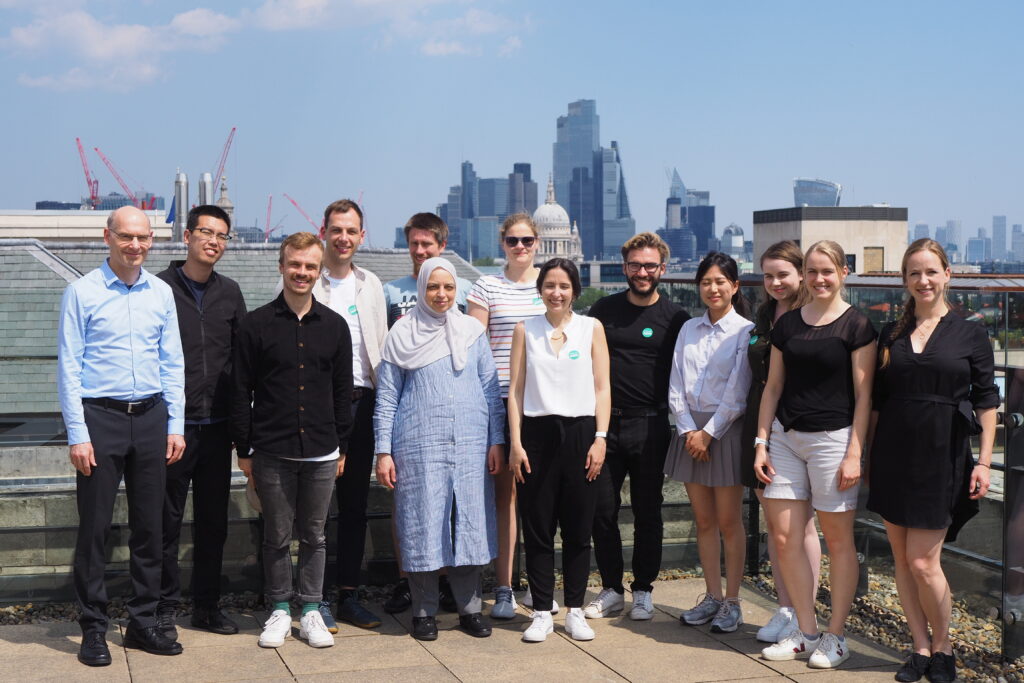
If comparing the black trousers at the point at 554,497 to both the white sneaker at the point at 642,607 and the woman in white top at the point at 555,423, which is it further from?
the white sneaker at the point at 642,607

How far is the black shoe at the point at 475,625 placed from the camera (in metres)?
5.29

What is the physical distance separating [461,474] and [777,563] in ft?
5.02

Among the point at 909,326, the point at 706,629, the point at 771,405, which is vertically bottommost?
the point at 706,629

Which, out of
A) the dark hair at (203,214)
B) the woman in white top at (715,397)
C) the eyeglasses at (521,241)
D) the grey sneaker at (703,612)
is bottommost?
the grey sneaker at (703,612)

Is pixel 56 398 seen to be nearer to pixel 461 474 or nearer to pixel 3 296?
pixel 3 296

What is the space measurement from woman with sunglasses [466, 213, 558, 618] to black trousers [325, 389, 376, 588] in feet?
2.12

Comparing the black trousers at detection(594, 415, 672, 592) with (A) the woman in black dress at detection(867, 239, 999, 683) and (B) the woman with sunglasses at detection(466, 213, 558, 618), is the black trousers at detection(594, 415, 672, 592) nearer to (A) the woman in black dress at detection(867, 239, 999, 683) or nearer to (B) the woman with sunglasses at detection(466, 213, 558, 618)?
(B) the woman with sunglasses at detection(466, 213, 558, 618)

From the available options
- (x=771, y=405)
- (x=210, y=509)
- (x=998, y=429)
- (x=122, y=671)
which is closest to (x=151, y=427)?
(x=210, y=509)

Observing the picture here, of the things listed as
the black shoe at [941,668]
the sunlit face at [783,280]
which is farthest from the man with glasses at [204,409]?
the black shoe at [941,668]

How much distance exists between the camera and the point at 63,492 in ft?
19.2

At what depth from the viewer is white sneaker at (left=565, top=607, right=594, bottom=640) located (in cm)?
525

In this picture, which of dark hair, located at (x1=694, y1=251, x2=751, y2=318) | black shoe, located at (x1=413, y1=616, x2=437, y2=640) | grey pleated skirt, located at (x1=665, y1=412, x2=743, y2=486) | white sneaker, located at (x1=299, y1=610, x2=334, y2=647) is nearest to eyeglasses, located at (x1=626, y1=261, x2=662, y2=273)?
dark hair, located at (x1=694, y1=251, x2=751, y2=318)

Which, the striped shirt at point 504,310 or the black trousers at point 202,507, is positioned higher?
the striped shirt at point 504,310

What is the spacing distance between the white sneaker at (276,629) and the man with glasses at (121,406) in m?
0.38
